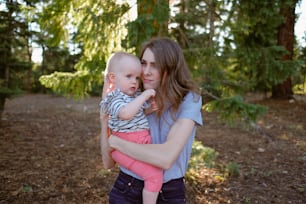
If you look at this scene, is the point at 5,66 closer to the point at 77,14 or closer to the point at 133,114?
the point at 77,14

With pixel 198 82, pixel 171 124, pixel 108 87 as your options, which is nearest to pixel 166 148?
pixel 171 124

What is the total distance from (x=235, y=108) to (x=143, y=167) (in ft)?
7.15

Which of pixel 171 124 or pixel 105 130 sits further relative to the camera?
pixel 105 130

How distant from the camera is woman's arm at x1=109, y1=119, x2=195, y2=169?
1.76 meters

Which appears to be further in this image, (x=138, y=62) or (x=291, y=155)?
(x=291, y=155)

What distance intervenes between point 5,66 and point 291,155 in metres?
8.11

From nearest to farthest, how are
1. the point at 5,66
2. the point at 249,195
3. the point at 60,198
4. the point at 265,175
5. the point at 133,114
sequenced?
the point at 133,114 → the point at 60,198 → the point at 249,195 → the point at 265,175 → the point at 5,66

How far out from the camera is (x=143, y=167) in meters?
1.88

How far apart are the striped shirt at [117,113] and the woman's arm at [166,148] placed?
0.40 feet

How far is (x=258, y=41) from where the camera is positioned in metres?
9.04

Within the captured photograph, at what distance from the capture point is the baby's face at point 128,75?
195cm

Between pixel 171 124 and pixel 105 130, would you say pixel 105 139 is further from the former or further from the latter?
pixel 171 124

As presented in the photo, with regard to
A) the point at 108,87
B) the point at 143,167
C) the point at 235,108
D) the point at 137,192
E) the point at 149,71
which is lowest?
the point at 137,192

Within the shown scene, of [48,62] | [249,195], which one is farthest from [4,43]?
[48,62]
